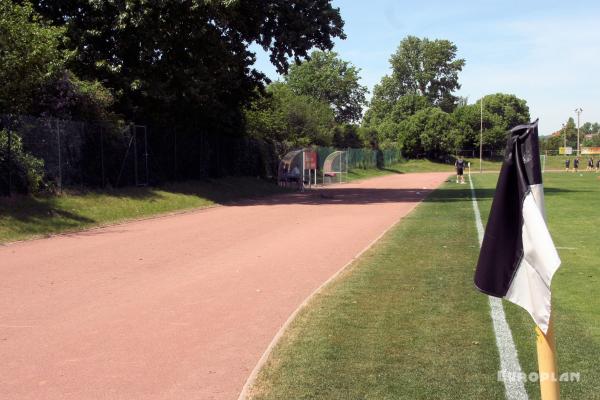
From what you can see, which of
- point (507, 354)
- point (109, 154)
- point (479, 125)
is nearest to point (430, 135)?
point (479, 125)

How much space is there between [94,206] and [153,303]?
11999 mm

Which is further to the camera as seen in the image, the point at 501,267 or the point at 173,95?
the point at 173,95

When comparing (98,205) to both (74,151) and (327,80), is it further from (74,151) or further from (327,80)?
(327,80)

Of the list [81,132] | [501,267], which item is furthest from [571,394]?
[81,132]

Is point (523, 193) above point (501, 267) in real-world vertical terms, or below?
above

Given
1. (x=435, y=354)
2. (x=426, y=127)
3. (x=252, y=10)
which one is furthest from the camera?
(x=426, y=127)

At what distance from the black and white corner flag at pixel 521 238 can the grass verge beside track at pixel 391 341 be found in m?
1.87

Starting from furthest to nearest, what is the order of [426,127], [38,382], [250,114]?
1. [426,127]
2. [250,114]
3. [38,382]

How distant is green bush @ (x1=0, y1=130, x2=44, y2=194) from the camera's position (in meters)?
→ 17.5

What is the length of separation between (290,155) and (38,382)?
30918mm

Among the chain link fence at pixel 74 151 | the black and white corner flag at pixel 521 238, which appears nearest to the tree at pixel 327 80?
the chain link fence at pixel 74 151

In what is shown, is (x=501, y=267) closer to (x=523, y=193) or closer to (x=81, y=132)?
(x=523, y=193)

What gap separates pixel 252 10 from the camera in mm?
26828

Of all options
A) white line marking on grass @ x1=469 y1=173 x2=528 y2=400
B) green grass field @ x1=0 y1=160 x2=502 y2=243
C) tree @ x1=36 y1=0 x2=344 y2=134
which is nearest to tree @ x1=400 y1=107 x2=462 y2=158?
green grass field @ x1=0 y1=160 x2=502 y2=243
